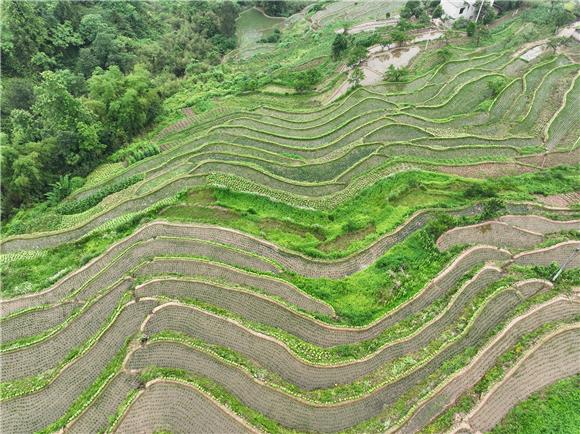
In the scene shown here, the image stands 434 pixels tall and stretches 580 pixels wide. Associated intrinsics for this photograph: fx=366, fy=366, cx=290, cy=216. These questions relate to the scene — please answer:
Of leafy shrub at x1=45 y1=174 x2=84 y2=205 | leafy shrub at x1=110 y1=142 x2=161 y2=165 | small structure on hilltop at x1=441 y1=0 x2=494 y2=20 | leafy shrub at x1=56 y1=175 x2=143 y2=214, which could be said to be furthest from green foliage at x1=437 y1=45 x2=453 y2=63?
leafy shrub at x1=45 y1=174 x2=84 y2=205

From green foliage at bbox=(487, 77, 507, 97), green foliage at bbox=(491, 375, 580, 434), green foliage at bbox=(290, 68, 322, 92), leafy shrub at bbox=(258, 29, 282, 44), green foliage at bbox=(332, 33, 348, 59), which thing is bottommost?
green foliage at bbox=(491, 375, 580, 434)

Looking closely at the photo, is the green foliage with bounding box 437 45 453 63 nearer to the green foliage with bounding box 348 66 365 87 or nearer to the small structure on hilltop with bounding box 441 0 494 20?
the green foliage with bounding box 348 66 365 87

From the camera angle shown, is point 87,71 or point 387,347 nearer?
point 387,347

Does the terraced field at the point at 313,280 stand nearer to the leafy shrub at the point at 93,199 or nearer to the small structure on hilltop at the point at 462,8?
the leafy shrub at the point at 93,199

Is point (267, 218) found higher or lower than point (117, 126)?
lower

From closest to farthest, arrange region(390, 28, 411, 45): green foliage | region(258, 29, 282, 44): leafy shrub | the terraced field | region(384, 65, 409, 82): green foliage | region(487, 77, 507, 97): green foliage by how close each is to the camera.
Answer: the terraced field
region(487, 77, 507, 97): green foliage
region(384, 65, 409, 82): green foliage
region(390, 28, 411, 45): green foliage
region(258, 29, 282, 44): leafy shrub

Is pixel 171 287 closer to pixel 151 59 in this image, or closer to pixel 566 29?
pixel 151 59

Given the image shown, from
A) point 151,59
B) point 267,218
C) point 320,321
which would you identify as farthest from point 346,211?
point 151,59
